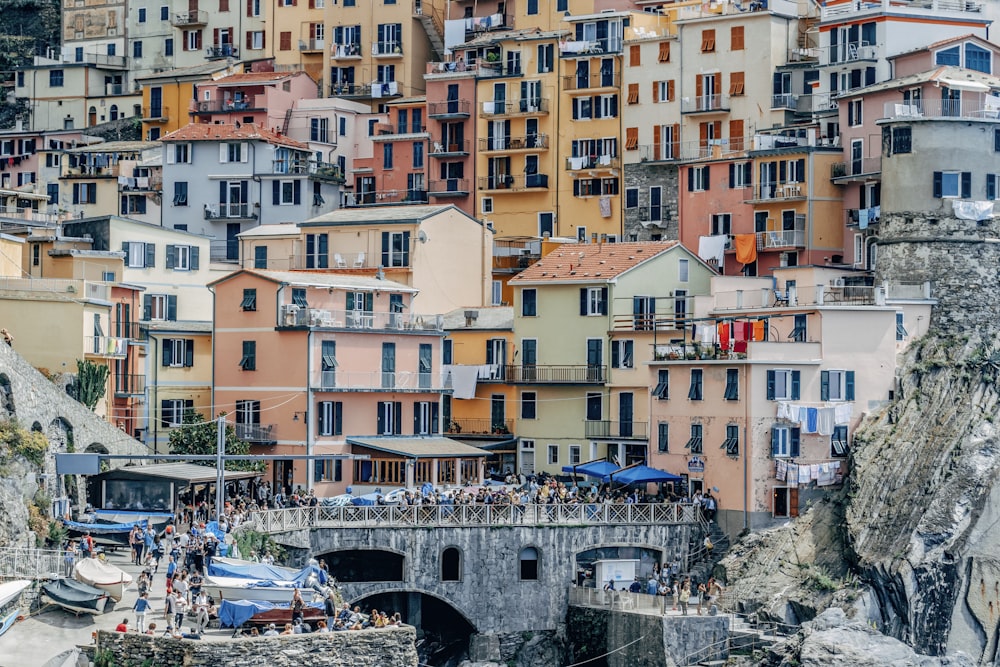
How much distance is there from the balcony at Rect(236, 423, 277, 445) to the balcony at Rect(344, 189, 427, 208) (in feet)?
91.3

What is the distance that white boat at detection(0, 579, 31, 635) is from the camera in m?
56.8

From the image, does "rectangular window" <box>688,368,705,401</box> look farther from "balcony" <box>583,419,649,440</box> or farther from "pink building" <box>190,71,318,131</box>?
"pink building" <box>190,71,318,131</box>

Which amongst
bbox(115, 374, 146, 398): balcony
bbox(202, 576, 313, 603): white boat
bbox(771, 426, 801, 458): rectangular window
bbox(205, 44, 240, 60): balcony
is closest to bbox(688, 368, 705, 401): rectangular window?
bbox(771, 426, 801, 458): rectangular window

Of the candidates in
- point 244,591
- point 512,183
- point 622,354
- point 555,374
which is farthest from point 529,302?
point 244,591

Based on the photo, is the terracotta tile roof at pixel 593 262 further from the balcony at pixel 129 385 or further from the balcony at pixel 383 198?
the balcony at pixel 383 198

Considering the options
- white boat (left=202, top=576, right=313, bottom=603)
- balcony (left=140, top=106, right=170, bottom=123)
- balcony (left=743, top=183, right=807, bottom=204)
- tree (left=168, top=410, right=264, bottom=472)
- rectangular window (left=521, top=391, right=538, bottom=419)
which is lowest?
white boat (left=202, top=576, right=313, bottom=603)

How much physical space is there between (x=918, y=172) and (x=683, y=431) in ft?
47.5

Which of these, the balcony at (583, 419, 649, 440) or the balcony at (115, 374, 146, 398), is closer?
the balcony at (115, 374, 146, 398)

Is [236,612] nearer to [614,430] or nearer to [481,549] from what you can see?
[481,549]

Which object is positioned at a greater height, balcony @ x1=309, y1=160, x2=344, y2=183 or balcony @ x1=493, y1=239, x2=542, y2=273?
balcony @ x1=309, y1=160, x2=344, y2=183

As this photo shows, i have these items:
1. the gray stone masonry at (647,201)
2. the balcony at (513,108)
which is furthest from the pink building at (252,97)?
the gray stone masonry at (647,201)

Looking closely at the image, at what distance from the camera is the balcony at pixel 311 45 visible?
126 metres

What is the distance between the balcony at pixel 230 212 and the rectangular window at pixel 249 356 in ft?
88.7

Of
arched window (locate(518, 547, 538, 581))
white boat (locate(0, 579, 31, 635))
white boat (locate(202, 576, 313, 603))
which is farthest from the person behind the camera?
arched window (locate(518, 547, 538, 581))
